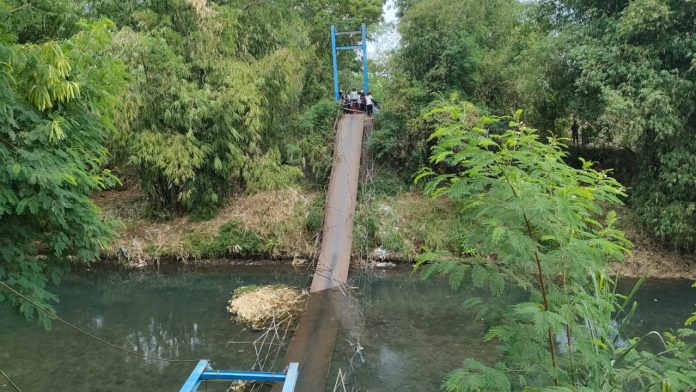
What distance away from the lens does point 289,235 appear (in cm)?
877

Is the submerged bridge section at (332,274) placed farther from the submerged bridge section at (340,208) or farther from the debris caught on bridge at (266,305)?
the debris caught on bridge at (266,305)

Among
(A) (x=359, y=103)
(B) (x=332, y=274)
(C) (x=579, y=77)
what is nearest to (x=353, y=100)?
(A) (x=359, y=103)

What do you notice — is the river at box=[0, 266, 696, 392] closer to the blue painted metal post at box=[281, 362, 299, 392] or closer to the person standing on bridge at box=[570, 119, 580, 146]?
the blue painted metal post at box=[281, 362, 299, 392]

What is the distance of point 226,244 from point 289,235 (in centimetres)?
114

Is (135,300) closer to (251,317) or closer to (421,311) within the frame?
(251,317)

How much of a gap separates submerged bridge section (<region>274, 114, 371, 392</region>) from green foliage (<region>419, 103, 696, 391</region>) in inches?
104

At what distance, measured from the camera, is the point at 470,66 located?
9734 millimetres

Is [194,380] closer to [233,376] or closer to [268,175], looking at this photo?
[233,376]

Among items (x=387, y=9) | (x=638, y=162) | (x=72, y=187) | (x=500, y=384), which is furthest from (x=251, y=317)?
(x=387, y=9)

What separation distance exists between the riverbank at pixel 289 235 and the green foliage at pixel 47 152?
16.0 ft

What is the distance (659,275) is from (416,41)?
6.10 metres

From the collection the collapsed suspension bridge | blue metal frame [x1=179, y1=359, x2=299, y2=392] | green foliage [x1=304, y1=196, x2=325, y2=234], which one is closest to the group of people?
the collapsed suspension bridge

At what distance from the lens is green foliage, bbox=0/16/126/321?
311cm

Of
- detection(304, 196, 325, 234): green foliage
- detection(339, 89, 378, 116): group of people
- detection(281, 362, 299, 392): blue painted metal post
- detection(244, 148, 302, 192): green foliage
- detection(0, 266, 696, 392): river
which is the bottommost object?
detection(0, 266, 696, 392): river
